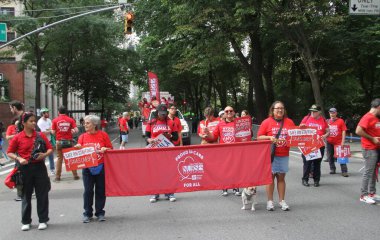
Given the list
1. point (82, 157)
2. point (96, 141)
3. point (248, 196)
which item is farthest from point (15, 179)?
point (248, 196)

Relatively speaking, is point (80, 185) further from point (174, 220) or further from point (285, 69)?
point (285, 69)

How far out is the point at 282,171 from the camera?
773 cm

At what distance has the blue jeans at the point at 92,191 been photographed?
23.7ft

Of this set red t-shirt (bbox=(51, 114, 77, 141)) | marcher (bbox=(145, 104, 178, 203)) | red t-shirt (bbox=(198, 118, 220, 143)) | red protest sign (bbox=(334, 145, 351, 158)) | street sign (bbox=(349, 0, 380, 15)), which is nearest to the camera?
marcher (bbox=(145, 104, 178, 203))

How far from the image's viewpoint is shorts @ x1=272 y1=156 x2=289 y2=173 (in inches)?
305

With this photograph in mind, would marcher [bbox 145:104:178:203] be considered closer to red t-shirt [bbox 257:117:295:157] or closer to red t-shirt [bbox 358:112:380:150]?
red t-shirt [bbox 257:117:295:157]

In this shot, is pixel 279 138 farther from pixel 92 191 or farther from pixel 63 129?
pixel 63 129

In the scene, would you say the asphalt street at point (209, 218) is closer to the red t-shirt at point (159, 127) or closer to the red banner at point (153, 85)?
the red t-shirt at point (159, 127)

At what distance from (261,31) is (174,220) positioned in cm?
2104

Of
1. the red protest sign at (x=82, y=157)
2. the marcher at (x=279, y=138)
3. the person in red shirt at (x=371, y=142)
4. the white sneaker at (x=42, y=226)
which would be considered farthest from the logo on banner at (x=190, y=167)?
the person in red shirt at (x=371, y=142)

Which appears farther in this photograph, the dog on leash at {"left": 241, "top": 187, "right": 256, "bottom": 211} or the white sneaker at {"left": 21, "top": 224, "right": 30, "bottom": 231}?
the dog on leash at {"left": 241, "top": 187, "right": 256, "bottom": 211}

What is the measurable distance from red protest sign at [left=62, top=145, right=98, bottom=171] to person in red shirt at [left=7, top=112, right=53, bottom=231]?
394 mm

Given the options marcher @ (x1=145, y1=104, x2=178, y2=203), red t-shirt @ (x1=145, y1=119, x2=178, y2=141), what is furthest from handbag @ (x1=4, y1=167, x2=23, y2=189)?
red t-shirt @ (x1=145, y1=119, x2=178, y2=141)

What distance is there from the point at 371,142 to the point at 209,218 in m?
3.19
